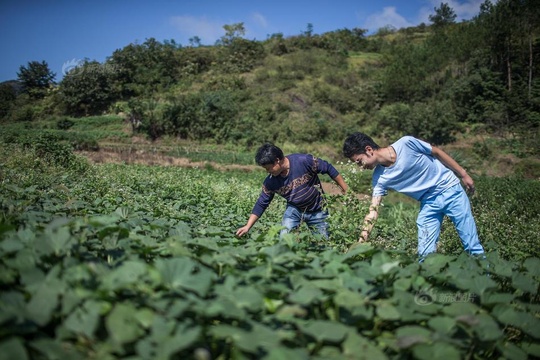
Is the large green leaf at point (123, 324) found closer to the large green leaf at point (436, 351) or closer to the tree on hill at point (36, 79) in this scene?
the large green leaf at point (436, 351)

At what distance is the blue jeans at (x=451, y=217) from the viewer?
3.03 metres

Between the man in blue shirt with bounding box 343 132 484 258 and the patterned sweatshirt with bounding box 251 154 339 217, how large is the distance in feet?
1.97

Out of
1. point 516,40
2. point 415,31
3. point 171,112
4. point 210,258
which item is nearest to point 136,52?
point 171,112

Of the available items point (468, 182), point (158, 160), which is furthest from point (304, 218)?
point (158, 160)

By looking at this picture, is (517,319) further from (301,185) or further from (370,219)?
(301,185)

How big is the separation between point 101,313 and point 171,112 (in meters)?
28.2

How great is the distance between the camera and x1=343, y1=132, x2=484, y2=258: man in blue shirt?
297 centimetres

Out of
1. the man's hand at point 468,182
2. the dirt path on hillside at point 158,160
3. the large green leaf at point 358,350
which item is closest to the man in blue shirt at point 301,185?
the man's hand at point 468,182

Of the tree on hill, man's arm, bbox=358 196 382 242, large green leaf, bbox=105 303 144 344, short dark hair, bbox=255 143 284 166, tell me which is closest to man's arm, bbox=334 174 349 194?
man's arm, bbox=358 196 382 242

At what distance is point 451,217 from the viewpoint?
3.10m

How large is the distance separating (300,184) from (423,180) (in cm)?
109

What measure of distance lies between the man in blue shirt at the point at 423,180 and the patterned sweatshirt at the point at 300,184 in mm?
601

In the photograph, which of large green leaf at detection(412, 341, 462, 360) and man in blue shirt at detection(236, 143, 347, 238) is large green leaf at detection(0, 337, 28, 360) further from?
man in blue shirt at detection(236, 143, 347, 238)

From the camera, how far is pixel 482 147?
20062 millimetres
